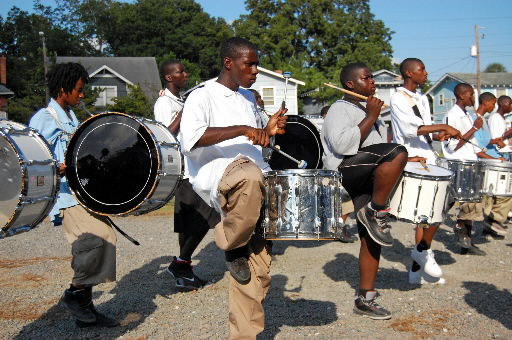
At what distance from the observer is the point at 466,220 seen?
850 cm

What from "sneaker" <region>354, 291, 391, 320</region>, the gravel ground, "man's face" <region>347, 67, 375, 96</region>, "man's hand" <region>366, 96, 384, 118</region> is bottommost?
the gravel ground

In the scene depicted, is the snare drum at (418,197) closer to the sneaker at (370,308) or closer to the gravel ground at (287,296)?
the sneaker at (370,308)

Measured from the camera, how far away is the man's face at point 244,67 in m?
4.25

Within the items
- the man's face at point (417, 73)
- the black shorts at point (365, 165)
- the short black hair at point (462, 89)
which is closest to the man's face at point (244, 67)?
the black shorts at point (365, 165)

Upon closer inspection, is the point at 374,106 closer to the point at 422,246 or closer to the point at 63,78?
the point at 422,246

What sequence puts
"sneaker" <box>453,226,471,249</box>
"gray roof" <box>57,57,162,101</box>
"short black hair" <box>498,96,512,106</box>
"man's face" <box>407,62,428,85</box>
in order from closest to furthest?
"man's face" <box>407,62,428,85</box> → "sneaker" <box>453,226,471,249</box> → "short black hair" <box>498,96,512,106</box> → "gray roof" <box>57,57,162,101</box>

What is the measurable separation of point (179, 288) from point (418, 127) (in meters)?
3.09

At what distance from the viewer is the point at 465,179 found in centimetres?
692

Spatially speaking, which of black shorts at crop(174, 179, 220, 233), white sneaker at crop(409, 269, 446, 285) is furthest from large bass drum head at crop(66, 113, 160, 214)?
white sneaker at crop(409, 269, 446, 285)

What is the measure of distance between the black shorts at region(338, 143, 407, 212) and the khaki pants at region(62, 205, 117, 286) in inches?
85.1

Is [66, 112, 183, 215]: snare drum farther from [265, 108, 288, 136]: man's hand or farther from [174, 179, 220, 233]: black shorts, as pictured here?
[174, 179, 220, 233]: black shorts

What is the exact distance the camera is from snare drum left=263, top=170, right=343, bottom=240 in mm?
3980

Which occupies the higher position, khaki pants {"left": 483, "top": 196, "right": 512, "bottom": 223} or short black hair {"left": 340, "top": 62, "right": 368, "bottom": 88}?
short black hair {"left": 340, "top": 62, "right": 368, "bottom": 88}

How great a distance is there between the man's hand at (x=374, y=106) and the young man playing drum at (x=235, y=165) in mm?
1135
